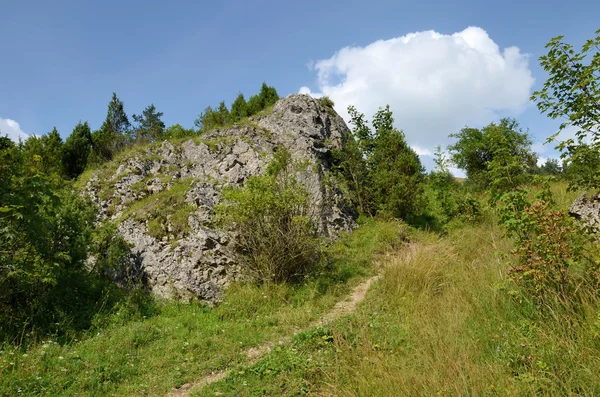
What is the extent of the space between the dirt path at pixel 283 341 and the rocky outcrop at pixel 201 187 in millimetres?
2520

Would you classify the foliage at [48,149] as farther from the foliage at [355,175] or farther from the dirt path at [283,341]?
the dirt path at [283,341]

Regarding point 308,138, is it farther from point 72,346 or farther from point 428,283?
point 72,346

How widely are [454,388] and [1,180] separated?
6817 millimetres

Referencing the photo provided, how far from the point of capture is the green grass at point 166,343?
16.0 feet

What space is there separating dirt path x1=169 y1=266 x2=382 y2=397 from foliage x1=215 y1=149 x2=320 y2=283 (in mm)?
1472

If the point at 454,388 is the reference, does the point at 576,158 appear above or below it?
above

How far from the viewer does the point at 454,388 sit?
299 cm

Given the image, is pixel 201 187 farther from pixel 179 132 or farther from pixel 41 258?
pixel 179 132

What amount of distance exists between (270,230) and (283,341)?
3343mm

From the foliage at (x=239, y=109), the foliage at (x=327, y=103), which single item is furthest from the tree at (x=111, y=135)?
the foliage at (x=327, y=103)

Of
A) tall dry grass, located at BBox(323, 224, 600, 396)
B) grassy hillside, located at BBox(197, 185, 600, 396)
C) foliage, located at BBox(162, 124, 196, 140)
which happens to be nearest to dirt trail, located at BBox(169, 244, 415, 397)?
grassy hillside, located at BBox(197, 185, 600, 396)

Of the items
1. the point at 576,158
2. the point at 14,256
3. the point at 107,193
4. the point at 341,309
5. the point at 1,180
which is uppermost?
the point at 107,193

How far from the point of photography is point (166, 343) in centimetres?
614

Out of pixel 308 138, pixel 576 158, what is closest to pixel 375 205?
pixel 308 138
